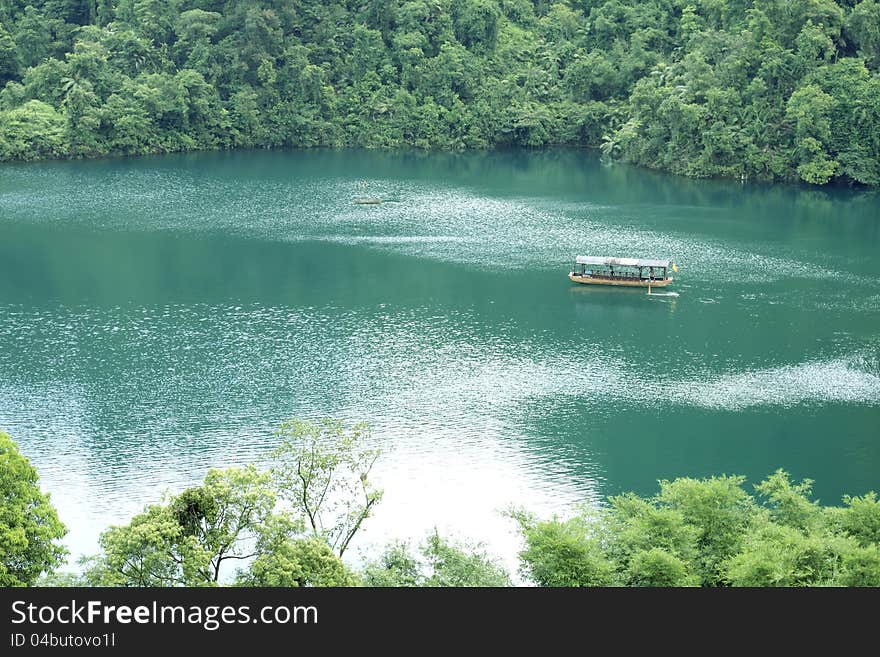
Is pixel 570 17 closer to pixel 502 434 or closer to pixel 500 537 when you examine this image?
pixel 502 434

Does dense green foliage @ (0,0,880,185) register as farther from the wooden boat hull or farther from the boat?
the wooden boat hull

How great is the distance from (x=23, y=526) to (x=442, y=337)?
20720 millimetres

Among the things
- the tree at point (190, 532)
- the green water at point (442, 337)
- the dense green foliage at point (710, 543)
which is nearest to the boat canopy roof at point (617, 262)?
the green water at point (442, 337)

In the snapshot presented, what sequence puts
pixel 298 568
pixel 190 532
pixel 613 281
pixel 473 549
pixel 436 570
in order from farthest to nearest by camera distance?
1. pixel 613 281
2. pixel 473 549
3. pixel 436 570
4. pixel 190 532
5. pixel 298 568

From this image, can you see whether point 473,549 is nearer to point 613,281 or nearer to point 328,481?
point 328,481

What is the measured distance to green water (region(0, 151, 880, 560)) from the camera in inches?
1199

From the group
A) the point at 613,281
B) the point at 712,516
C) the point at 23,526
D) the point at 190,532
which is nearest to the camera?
the point at 190,532

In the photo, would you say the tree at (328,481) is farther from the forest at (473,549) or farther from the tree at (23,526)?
the tree at (23,526)

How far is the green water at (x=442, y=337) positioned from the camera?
30.5 metres

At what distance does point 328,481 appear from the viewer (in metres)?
24.8

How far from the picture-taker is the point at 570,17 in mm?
82125

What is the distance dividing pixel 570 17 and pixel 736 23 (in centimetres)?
1391

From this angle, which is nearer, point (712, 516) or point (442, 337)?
point (712, 516)

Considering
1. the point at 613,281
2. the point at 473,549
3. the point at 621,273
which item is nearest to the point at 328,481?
the point at 473,549
